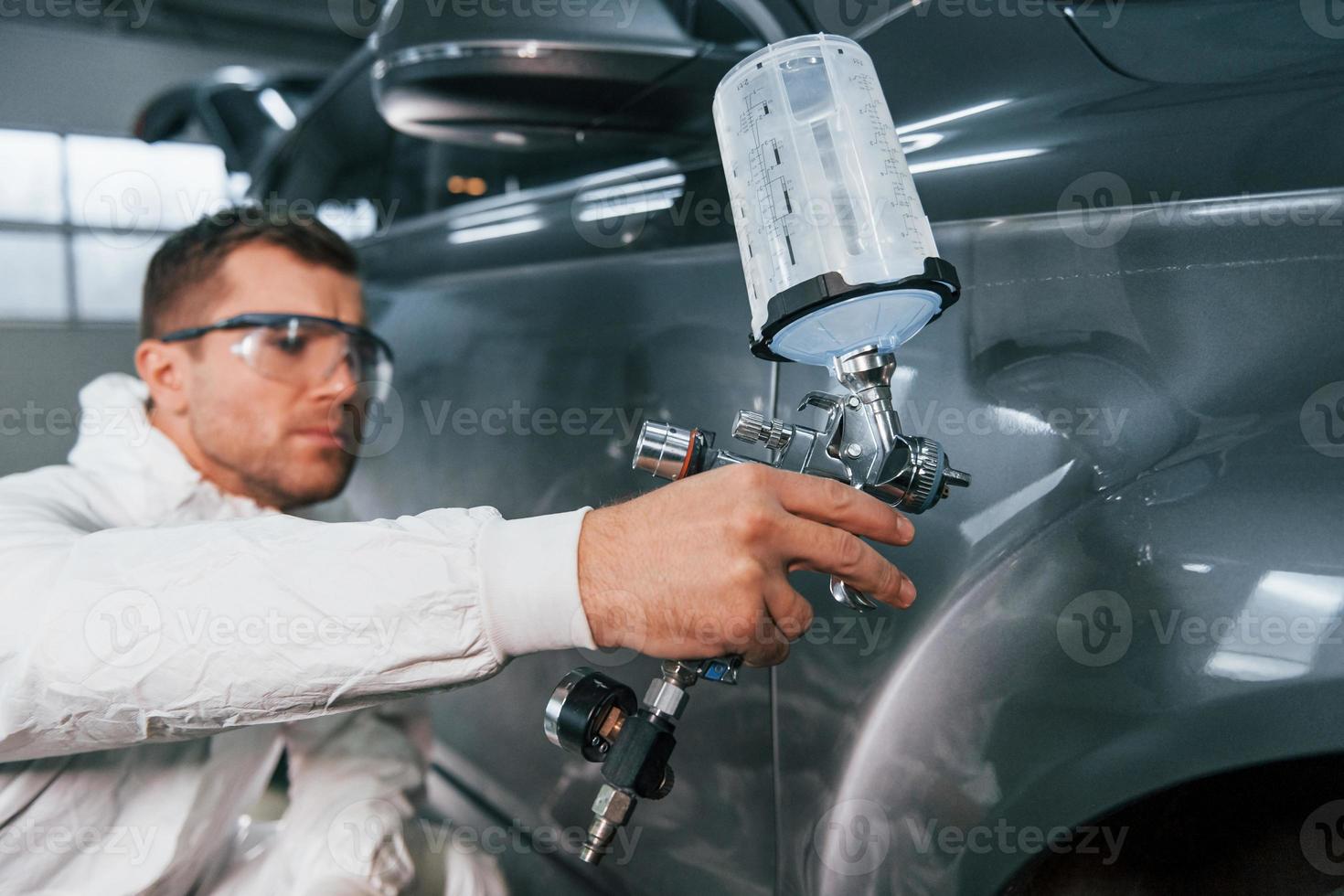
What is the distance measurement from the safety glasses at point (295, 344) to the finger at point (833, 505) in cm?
101

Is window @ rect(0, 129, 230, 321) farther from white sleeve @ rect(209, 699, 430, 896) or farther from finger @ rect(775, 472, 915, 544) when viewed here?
finger @ rect(775, 472, 915, 544)

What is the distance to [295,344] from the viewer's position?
4.86ft

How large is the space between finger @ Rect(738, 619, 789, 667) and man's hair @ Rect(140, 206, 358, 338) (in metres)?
1.14

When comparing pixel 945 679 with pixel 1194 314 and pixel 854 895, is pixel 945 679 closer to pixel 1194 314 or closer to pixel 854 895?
pixel 854 895

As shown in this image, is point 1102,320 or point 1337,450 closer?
point 1337,450

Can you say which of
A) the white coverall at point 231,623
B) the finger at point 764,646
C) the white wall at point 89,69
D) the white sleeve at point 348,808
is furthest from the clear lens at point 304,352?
the white wall at point 89,69

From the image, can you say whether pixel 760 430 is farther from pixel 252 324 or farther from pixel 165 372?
pixel 165 372

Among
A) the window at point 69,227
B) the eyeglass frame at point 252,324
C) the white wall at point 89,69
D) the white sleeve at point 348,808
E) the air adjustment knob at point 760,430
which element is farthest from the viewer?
the white wall at point 89,69

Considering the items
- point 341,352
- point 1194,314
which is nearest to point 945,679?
point 1194,314

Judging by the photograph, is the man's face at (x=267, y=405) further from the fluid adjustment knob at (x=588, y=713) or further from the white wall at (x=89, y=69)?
the white wall at (x=89, y=69)

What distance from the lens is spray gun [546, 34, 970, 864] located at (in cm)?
69

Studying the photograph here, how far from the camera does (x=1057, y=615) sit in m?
0.72

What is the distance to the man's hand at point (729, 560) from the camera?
710 mm

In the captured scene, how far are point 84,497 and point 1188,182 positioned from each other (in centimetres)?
128
